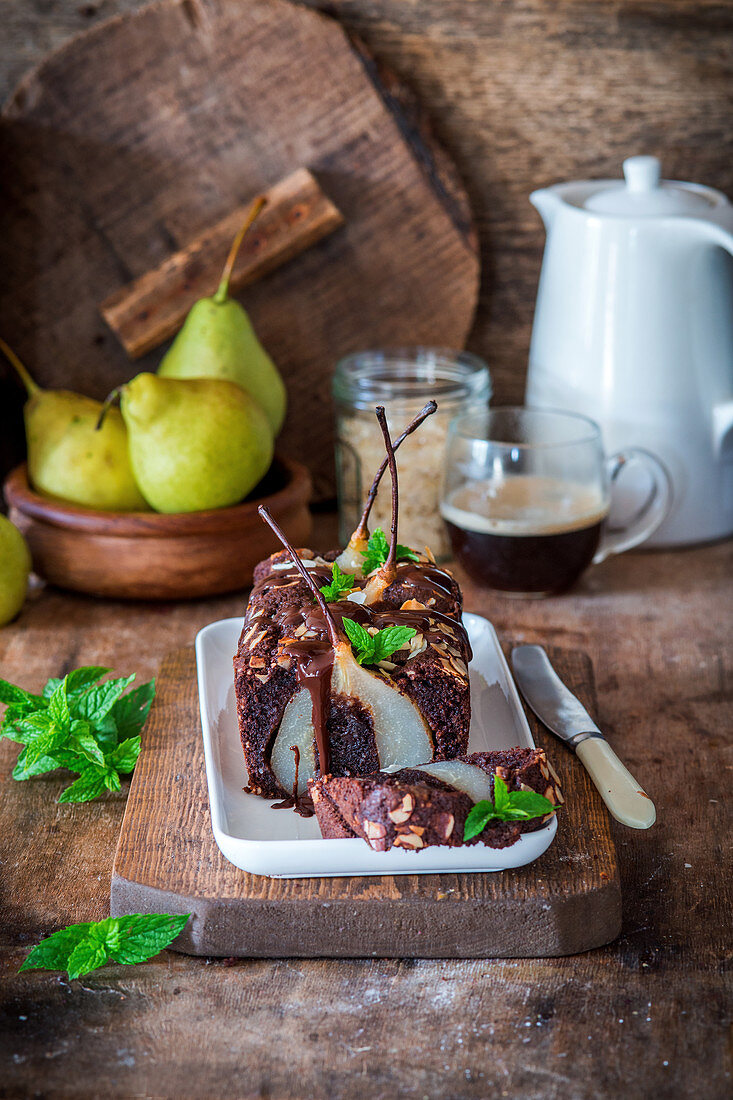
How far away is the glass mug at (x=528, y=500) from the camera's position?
3.75ft

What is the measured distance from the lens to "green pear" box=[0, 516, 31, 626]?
1.12 meters

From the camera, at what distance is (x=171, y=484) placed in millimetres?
1141

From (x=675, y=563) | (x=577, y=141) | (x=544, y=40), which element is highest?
(x=544, y=40)

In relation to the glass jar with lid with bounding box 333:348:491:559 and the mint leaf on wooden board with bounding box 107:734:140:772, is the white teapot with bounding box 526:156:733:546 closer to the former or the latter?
the glass jar with lid with bounding box 333:348:491:559

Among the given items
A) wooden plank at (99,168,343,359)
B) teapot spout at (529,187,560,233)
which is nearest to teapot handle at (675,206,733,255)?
teapot spout at (529,187,560,233)

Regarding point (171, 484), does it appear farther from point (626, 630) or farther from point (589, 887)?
point (589, 887)

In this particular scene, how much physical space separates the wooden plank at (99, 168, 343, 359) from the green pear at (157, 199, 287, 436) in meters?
0.06

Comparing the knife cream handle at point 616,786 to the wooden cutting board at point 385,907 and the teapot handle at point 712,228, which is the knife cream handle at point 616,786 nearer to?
the wooden cutting board at point 385,907

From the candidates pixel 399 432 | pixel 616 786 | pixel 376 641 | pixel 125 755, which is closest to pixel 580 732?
pixel 616 786

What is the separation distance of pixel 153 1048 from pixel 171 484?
0.66 m

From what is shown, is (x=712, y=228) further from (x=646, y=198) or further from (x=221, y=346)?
(x=221, y=346)

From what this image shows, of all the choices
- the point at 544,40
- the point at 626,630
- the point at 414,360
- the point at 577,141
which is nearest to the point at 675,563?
the point at 626,630

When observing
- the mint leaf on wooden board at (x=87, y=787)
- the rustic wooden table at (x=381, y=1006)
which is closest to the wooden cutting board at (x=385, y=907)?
the rustic wooden table at (x=381, y=1006)

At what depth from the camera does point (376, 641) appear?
741mm
